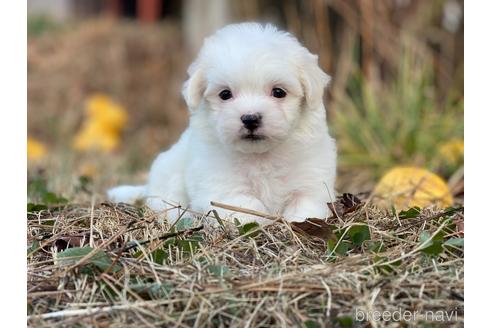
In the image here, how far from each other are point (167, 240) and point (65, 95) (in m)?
7.70

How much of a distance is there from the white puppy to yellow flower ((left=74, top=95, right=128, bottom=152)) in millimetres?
5180

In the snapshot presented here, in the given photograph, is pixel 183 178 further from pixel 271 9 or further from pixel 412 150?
pixel 271 9

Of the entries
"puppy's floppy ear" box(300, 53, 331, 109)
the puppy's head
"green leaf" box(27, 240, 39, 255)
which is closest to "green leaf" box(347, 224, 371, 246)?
the puppy's head

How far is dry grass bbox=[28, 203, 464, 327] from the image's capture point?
2.69m

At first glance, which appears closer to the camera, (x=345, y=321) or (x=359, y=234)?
(x=345, y=321)

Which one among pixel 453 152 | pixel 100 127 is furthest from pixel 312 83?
pixel 100 127

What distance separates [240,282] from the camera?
9.19ft

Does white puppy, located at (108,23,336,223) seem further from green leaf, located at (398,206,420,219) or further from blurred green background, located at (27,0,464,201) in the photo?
blurred green background, located at (27,0,464,201)

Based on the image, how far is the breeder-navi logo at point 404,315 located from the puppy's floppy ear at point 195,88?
5.14 ft

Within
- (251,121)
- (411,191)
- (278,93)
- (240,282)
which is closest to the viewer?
(240,282)

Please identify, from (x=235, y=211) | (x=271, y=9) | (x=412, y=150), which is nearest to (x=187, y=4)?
(x=271, y=9)

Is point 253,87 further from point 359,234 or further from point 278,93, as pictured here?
point 359,234

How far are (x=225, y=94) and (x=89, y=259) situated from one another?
1.16 metres

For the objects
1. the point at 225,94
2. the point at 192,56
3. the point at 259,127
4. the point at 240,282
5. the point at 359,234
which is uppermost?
the point at 192,56
